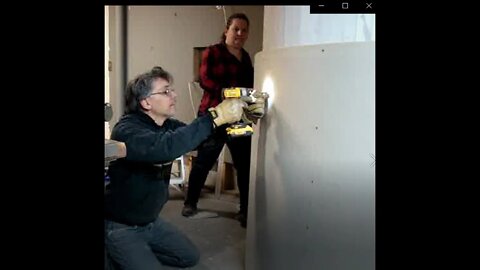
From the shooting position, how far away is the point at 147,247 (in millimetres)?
1418

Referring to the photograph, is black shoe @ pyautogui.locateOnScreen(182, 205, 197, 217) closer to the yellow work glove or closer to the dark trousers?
the dark trousers

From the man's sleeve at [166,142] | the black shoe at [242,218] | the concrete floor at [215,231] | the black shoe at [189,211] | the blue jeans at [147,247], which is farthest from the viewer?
the black shoe at [189,211]

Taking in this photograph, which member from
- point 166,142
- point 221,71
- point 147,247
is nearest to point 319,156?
point 166,142

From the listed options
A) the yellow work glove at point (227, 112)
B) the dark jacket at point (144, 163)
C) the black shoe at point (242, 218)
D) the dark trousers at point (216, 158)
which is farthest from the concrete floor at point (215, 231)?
the yellow work glove at point (227, 112)

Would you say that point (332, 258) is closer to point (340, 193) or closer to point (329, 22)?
point (340, 193)

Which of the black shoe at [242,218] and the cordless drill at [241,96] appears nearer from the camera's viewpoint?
the cordless drill at [241,96]

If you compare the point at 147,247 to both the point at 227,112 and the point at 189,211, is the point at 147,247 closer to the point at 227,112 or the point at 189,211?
the point at 227,112

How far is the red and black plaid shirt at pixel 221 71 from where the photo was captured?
207cm

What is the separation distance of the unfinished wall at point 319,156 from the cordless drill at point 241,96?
1.8 inches

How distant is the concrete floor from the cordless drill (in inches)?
25.9

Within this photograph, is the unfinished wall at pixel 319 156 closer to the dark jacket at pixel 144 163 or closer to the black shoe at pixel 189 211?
the dark jacket at pixel 144 163

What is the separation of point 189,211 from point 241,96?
1.22 metres

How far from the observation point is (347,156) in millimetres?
1095
